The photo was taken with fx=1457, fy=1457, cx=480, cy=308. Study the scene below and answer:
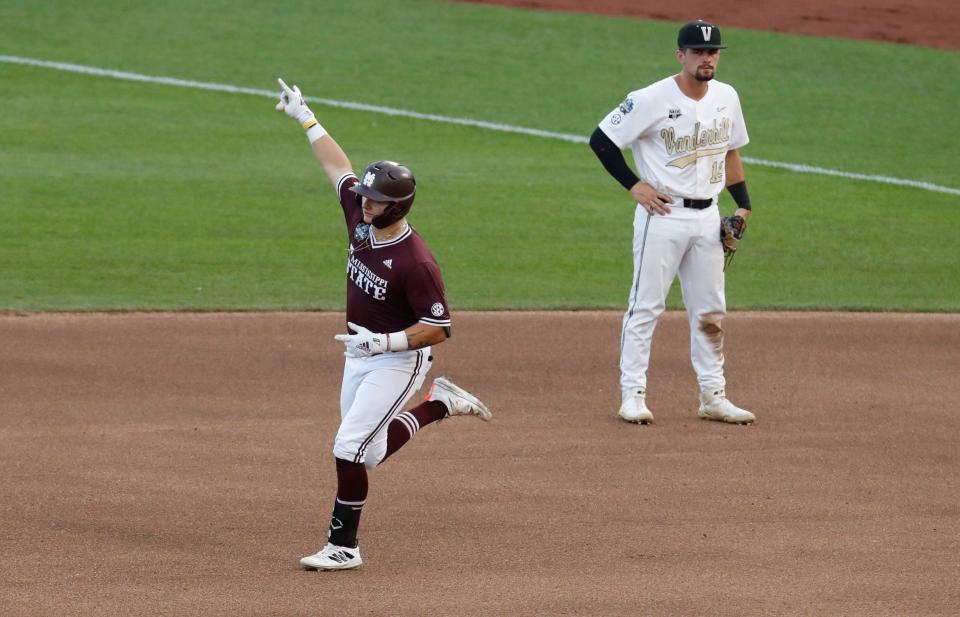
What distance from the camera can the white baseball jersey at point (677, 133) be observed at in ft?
29.1

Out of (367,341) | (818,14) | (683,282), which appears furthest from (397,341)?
(818,14)

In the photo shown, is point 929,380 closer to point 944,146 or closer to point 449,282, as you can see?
point 449,282

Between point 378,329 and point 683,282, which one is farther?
point 683,282

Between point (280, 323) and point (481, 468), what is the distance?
3565mm

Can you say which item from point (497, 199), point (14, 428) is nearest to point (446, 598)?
point (14, 428)

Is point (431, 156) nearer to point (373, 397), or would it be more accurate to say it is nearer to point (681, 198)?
point (681, 198)

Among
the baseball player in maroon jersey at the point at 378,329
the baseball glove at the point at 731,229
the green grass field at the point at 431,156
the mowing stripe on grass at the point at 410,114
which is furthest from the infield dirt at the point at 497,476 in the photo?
the mowing stripe on grass at the point at 410,114

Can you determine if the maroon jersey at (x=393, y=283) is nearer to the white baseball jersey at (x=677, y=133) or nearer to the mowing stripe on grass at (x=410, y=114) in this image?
the white baseball jersey at (x=677, y=133)

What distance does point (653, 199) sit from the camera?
8.94 meters

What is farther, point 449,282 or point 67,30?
point 67,30

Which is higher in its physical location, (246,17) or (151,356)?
(246,17)

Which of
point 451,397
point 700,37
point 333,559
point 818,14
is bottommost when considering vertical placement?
point 333,559

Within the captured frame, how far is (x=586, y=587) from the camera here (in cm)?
651

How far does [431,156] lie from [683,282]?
861cm
